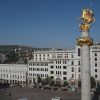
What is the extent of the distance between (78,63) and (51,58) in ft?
26.9

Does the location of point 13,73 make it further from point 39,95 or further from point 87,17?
point 87,17

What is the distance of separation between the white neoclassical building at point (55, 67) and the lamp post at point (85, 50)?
49741 mm

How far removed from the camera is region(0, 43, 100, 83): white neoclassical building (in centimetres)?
7150

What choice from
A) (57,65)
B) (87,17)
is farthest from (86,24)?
(57,65)


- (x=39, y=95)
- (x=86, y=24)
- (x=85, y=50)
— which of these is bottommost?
(x=39, y=95)

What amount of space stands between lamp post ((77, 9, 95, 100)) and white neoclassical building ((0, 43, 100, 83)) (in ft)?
163

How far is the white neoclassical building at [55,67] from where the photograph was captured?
7150cm

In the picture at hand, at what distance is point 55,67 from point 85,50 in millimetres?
55552

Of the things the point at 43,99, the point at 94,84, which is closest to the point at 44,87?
the point at 94,84

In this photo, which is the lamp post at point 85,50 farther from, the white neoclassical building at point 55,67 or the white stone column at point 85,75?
the white neoclassical building at point 55,67

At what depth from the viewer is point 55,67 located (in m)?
76.8

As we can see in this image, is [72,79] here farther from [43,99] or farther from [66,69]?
[43,99]

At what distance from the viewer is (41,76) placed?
79938 millimetres

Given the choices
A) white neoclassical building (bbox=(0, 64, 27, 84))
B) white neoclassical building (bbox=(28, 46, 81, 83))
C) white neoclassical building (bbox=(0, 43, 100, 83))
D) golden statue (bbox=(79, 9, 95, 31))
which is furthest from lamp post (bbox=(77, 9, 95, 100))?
white neoclassical building (bbox=(0, 64, 27, 84))
